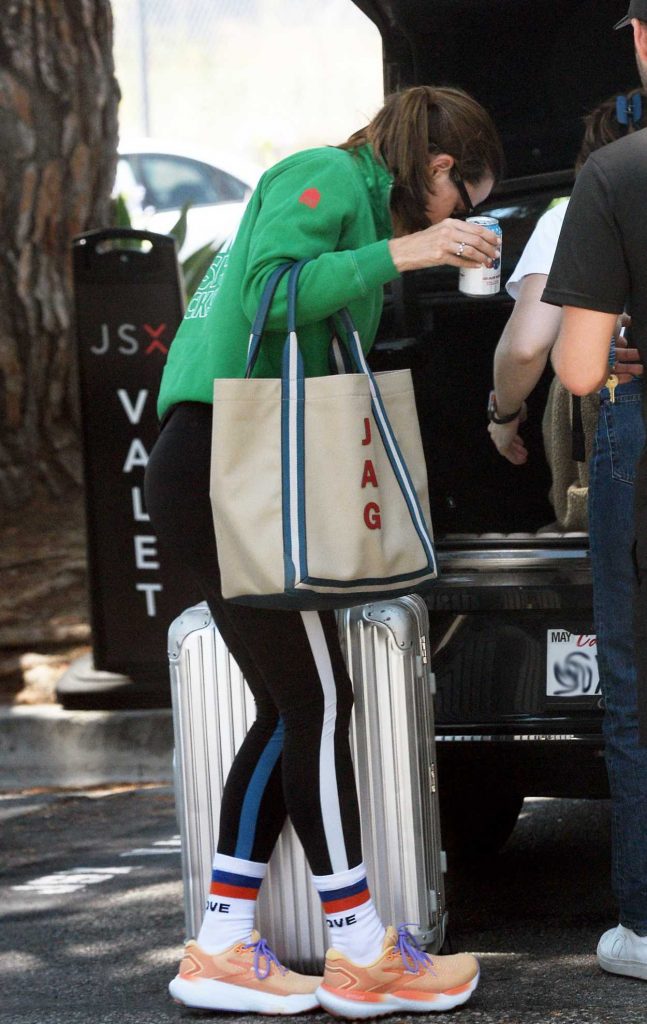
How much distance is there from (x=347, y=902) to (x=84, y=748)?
276 centimetres

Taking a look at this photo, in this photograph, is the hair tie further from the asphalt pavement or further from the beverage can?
the asphalt pavement

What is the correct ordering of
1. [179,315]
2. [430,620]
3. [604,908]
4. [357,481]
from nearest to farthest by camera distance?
[357,481], [430,620], [604,908], [179,315]

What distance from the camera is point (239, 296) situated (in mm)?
2641

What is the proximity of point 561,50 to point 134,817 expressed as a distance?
2.71m

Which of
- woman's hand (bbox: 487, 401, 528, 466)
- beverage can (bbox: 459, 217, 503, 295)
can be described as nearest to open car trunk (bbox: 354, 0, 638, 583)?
woman's hand (bbox: 487, 401, 528, 466)

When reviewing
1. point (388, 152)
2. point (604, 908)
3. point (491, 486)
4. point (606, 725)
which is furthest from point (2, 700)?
point (388, 152)

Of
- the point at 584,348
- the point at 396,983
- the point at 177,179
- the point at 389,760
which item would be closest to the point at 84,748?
the point at 389,760

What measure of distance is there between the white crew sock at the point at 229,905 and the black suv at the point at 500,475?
0.59m

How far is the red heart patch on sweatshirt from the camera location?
8.30ft

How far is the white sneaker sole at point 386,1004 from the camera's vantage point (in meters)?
2.71

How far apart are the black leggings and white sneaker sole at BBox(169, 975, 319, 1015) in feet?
0.85

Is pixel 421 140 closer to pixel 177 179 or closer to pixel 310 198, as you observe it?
pixel 310 198

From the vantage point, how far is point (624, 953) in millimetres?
2943

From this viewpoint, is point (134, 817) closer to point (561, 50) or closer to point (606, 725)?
point (606, 725)
